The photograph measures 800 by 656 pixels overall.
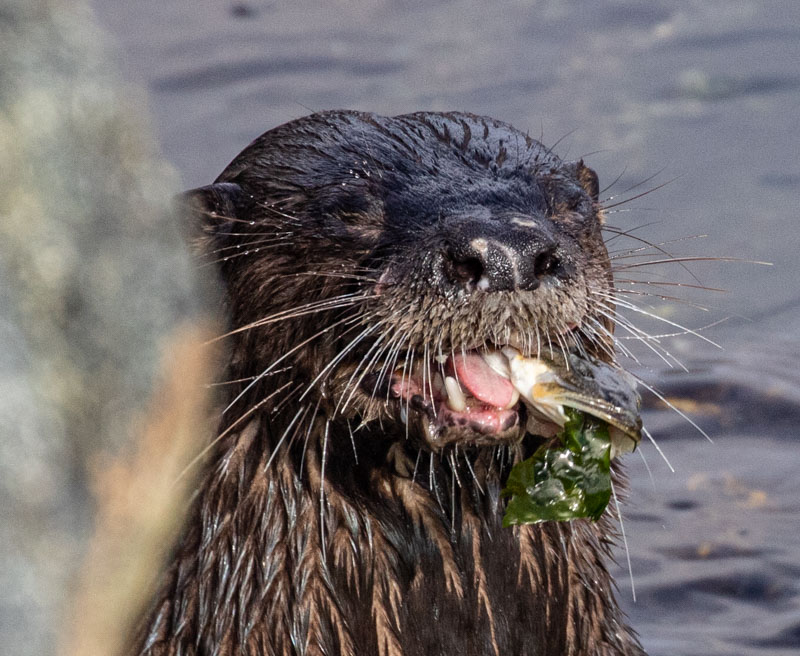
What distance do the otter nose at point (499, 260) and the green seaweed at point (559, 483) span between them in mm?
409

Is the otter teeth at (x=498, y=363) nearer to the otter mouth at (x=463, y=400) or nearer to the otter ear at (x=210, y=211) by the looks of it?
the otter mouth at (x=463, y=400)

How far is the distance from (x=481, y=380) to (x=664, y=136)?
4.92 m

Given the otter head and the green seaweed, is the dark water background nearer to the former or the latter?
the green seaweed

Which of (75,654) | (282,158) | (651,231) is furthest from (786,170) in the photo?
(75,654)

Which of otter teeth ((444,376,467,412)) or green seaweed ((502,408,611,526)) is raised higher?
otter teeth ((444,376,467,412))

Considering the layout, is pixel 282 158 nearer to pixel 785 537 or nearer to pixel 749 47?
pixel 785 537

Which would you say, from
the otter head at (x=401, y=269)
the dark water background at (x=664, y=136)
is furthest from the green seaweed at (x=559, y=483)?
the dark water background at (x=664, y=136)

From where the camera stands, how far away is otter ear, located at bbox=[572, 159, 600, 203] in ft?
12.4

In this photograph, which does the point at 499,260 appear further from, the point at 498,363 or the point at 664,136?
the point at 664,136

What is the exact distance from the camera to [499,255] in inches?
117

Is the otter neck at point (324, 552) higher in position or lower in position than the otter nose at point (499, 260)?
lower

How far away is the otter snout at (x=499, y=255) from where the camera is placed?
299 cm

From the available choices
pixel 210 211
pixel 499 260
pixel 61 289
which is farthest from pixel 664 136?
pixel 61 289

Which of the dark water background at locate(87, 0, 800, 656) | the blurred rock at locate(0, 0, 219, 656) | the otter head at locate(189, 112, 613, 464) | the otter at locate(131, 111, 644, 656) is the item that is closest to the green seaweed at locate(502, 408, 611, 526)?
the otter at locate(131, 111, 644, 656)
